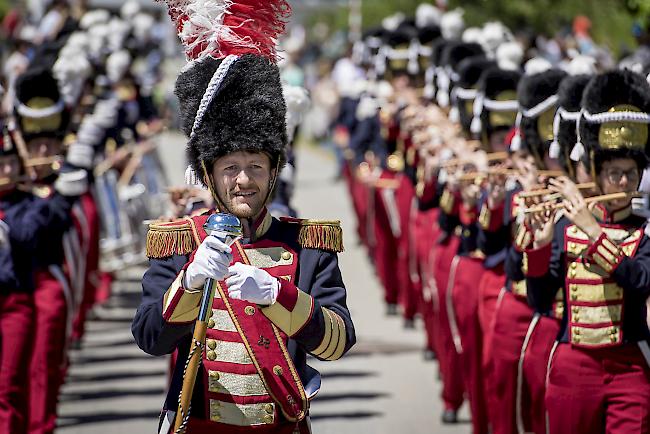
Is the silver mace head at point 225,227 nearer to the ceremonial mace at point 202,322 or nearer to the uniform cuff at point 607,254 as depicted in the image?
the ceremonial mace at point 202,322

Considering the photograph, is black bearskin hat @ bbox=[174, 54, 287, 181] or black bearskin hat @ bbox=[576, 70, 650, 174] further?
black bearskin hat @ bbox=[576, 70, 650, 174]

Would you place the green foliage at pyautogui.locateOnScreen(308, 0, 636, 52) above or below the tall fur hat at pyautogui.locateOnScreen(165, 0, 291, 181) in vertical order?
above

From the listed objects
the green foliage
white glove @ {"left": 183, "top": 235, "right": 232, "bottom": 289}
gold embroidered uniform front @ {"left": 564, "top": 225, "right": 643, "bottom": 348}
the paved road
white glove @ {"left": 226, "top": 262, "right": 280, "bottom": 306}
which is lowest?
the paved road

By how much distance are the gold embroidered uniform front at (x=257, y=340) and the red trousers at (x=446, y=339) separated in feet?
13.7

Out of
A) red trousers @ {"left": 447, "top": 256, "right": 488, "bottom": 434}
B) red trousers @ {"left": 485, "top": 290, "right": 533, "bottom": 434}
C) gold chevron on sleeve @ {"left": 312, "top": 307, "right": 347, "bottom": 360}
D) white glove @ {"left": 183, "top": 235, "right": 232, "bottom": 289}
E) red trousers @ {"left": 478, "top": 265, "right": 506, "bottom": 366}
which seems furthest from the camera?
red trousers @ {"left": 447, "top": 256, "right": 488, "bottom": 434}

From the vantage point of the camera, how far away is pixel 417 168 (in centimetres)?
1087

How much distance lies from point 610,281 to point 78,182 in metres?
3.40

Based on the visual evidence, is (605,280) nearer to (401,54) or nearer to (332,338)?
(332,338)

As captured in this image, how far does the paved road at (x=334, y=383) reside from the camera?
8.67m

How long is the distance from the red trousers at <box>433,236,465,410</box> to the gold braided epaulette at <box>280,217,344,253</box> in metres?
4.15

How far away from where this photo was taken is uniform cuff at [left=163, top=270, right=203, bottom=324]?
168 inches

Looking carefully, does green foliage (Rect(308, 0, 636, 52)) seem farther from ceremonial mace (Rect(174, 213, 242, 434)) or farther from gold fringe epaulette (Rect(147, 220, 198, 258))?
ceremonial mace (Rect(174, 213, 242, 434))

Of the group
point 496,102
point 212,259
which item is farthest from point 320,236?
point 496,102

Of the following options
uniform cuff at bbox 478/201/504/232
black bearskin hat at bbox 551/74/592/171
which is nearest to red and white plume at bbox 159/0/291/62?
black bearskin hat at bbox 551/74/592/171
